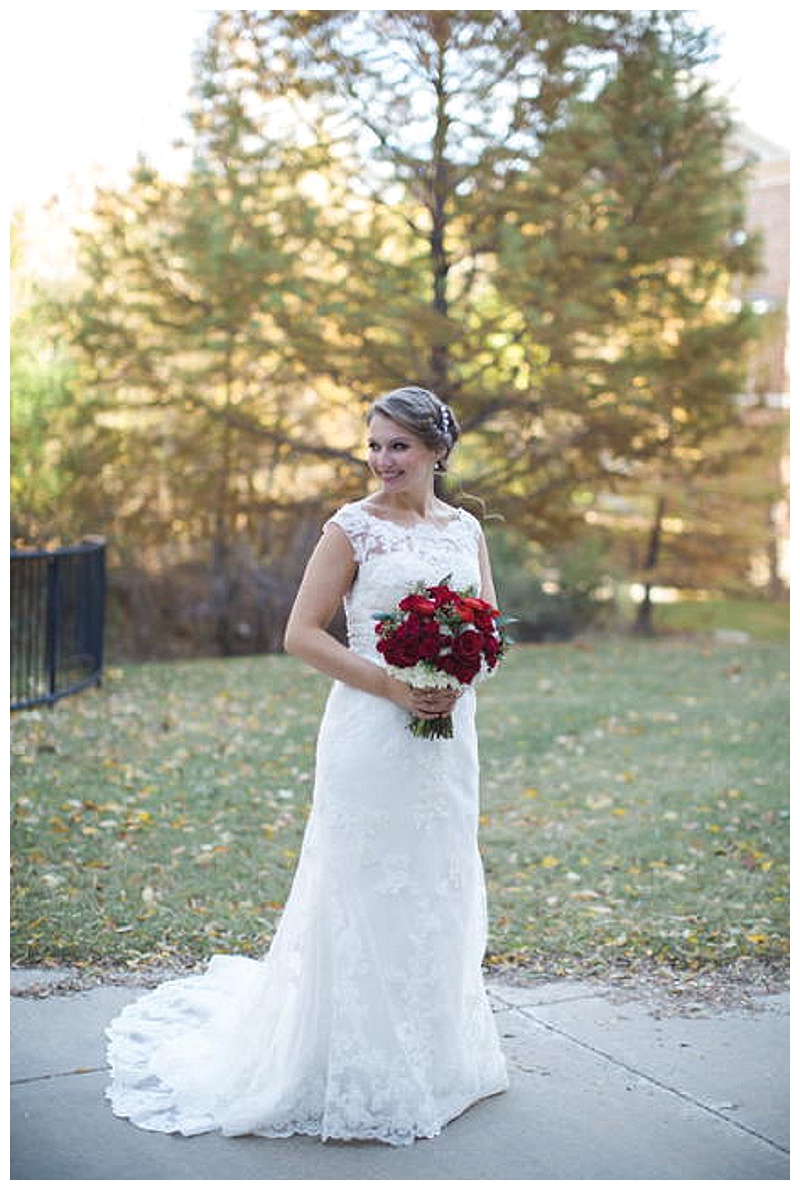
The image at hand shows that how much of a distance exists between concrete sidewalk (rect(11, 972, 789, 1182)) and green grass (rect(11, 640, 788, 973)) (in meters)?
0.69

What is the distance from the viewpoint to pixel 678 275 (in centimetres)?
1589

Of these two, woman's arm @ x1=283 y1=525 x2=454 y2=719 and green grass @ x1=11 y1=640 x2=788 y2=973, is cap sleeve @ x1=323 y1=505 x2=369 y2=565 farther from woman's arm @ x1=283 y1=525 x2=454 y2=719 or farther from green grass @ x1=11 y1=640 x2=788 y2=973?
green grass @ x1=11 y1=640 x2=788 y2=973

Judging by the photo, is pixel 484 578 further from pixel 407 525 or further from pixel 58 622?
pixel 58 622

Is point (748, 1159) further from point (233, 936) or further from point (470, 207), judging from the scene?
point (470, 207)

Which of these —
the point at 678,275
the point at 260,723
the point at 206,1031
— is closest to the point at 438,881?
the point at 206,1031

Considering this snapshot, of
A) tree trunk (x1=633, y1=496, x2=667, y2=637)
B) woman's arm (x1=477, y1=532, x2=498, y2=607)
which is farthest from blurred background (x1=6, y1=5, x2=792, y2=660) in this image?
woman's arm (x1=477, y1=532, x2=498, y2=607)

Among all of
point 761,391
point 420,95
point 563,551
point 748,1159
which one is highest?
point 420,95

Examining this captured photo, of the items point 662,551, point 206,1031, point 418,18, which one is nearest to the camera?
point 206,1031

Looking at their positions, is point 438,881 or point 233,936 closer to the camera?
point 438,881

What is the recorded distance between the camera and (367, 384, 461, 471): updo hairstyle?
3859mm

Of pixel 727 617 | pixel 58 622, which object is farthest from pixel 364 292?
pixel 727 617

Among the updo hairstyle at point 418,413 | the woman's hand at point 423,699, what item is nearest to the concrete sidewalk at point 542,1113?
the woman's hand at point 423,699

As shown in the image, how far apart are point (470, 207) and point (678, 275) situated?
10.2 ft

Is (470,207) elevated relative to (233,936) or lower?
elevated
